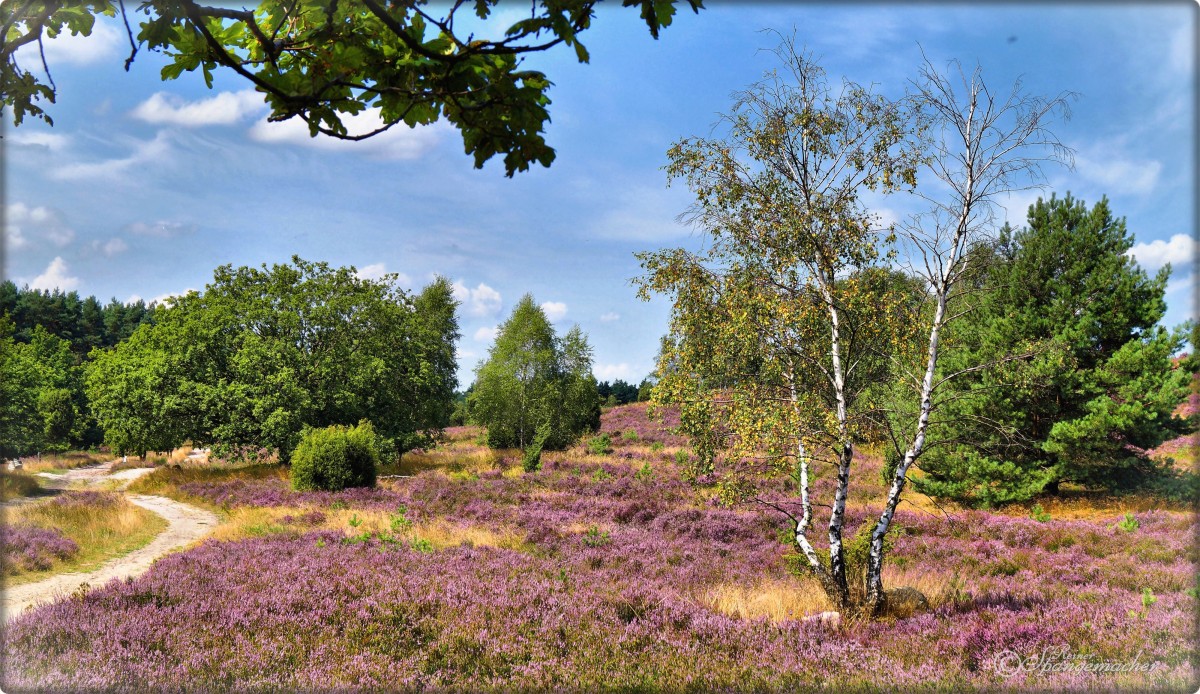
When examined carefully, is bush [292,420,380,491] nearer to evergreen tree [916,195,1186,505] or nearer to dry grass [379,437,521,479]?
dry grass [379,437,521,479]

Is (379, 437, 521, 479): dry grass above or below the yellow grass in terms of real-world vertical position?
below

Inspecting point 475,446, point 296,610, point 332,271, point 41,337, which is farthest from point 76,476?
point 296,610

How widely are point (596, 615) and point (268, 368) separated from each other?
83.3 ft

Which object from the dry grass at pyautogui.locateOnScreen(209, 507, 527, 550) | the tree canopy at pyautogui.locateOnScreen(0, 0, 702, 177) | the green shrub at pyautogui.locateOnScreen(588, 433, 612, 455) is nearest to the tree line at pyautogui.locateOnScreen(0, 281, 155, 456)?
the dry grass at pyautogui.locateOnScreen(209, 507, 527, 550)

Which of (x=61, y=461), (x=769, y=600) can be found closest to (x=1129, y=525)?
(x=769, y=600)

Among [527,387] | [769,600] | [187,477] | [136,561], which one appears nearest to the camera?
[769,600]

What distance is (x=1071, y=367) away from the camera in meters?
17.9

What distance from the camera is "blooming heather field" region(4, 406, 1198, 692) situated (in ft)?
18.2

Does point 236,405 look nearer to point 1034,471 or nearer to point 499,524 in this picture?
point 499,524

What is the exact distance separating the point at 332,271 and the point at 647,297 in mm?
25944

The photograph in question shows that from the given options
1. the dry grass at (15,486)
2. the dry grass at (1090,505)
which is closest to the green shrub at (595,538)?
the dry grass at (1090,505)

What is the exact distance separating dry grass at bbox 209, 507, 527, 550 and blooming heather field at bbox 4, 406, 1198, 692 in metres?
0.12

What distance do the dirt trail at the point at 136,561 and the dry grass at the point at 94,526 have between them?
0.32 m

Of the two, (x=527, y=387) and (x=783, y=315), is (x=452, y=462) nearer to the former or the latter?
(x=527, y=387)
